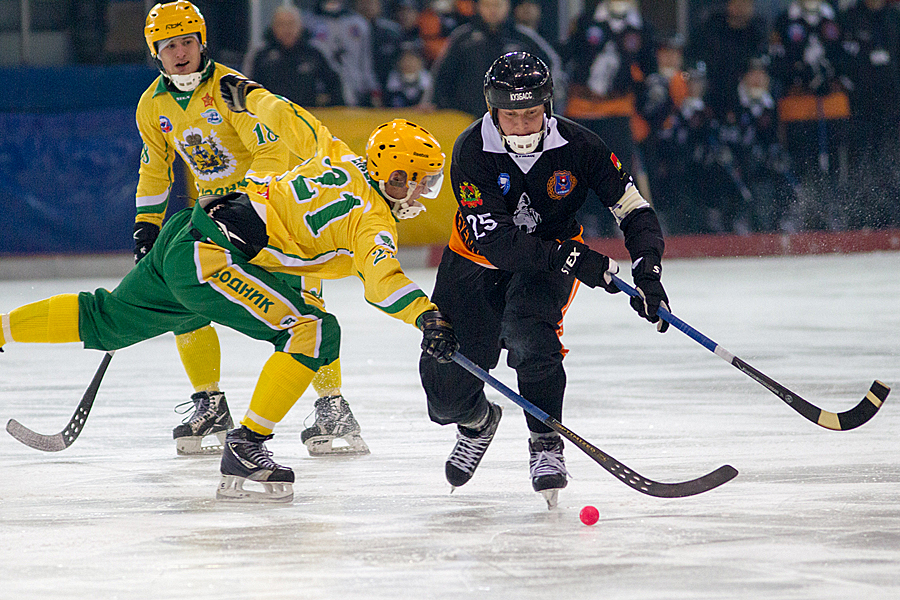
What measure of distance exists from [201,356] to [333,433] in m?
0.59

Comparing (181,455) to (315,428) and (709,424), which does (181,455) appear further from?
(709,424)

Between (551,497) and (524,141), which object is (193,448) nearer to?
(551,497)

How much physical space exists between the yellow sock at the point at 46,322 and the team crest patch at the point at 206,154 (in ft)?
3.16

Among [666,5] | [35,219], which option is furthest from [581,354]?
[666,5]

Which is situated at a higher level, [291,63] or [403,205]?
[403,205]

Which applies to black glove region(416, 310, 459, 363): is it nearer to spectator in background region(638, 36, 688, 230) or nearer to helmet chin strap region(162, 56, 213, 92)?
helmet chin strap region(162, 56, 213, 92)

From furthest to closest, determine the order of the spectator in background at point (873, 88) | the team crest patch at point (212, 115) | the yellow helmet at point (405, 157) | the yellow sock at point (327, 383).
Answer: the spectator in background at point (873, 88), the team crest patch at point (212, 115), the yellow sock at point (327, 383), the yellow helmet at point (405, 157)

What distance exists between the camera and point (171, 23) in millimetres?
4918

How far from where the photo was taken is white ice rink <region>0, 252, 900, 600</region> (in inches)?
119

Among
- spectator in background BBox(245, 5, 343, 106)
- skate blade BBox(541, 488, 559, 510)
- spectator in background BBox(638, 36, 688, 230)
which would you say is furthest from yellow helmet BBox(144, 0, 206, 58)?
spectator in background BBox(638, 36, 688, 230)

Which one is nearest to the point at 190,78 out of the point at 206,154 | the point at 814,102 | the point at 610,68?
the point at 206,154

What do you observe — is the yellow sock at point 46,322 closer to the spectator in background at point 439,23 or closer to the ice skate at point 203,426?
the ice skate at point 203,426

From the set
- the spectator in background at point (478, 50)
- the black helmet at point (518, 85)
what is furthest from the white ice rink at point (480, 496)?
the spectator in background at point (478, 50)

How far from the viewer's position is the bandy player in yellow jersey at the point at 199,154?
478 centimetres
